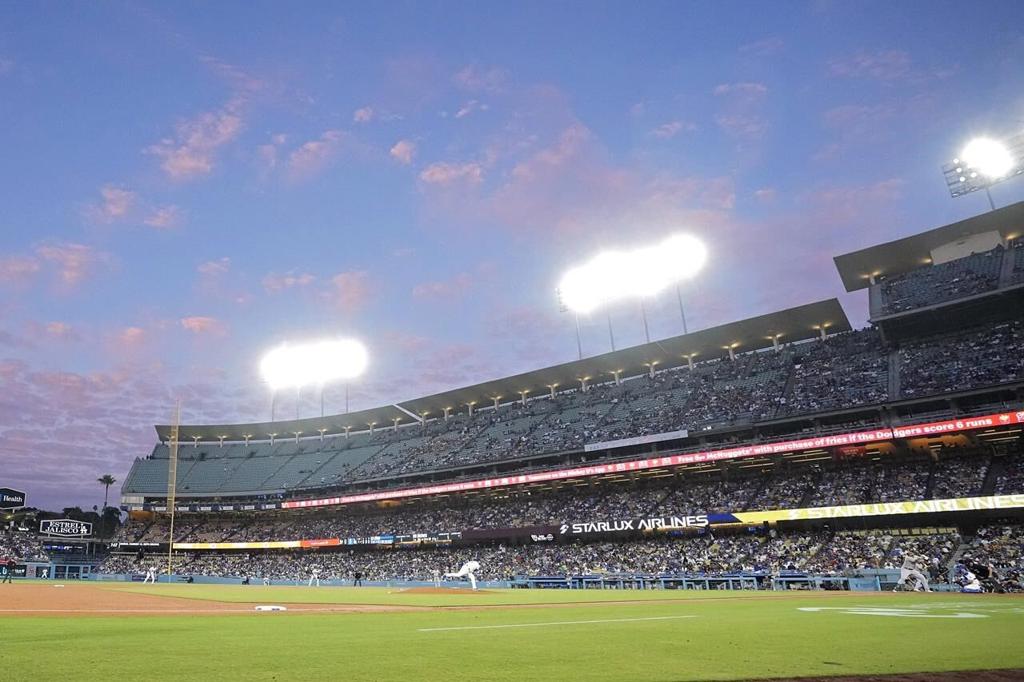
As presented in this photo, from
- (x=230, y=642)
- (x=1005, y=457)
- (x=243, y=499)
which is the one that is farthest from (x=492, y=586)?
(x=243, y=499)

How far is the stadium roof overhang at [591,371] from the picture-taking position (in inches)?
2260

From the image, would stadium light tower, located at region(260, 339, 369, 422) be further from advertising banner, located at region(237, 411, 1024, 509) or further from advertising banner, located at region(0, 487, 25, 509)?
advertising banner, located at region(0, 487, 25, 509)

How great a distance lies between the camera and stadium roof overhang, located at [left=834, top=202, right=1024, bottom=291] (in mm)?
48125

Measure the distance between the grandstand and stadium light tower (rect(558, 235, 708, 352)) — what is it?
7.60 m

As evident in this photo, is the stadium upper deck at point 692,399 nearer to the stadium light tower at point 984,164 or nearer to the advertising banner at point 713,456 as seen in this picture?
the advertising banner at point 713,456

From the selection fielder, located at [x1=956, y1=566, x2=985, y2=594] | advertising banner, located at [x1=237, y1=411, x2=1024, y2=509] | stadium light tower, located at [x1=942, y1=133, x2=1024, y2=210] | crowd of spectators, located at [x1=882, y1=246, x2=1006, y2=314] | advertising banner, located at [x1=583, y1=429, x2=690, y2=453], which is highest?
stadium light tower, located at [x1=942, y1=133, x2=1024, y2=210]

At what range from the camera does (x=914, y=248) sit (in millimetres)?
51781

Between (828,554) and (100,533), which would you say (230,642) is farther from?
(100,533)

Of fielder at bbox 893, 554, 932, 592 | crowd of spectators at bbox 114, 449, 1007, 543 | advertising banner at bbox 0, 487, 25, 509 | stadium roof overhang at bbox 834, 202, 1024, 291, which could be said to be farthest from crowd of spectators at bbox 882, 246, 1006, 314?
advertising banner at bbox 0, 487, 25, 509

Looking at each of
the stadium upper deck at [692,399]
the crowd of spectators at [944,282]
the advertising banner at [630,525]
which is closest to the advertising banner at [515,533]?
the advertising banner at [630,525]

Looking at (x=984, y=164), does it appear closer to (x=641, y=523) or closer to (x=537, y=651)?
(x=641, y=523)

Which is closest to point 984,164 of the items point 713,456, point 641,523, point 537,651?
point 713,456

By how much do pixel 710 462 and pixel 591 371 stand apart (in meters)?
21.2

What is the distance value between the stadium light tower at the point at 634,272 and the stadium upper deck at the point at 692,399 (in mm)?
7477
